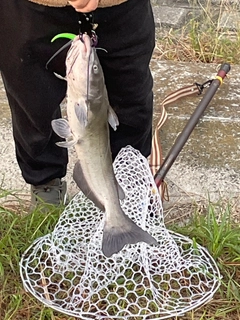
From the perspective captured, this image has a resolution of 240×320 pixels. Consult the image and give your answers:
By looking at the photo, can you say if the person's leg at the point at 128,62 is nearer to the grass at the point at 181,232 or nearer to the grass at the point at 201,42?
the grass at the point at 181,232

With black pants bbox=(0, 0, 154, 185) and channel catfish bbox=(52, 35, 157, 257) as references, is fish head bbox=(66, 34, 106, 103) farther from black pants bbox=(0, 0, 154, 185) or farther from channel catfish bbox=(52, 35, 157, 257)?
black pants bbox=(0, 0, 154, 185)

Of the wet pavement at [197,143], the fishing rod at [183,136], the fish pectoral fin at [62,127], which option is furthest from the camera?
the wet pavement at [197,143]

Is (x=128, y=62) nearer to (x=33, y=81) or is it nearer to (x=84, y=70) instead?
(x=33, y=81)

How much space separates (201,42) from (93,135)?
2867mm

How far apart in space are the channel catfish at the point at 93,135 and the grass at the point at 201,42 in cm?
249

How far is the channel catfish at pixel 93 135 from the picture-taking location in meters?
1.71

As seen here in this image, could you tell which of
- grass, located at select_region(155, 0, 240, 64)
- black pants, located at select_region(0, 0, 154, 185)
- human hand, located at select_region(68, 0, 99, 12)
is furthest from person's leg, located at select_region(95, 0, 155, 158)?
grass, located at select_region(155, 0, 240, 64)

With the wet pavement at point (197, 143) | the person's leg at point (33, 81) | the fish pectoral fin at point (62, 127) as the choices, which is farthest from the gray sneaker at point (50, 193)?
the fish pectoral fin at point (62, 127)

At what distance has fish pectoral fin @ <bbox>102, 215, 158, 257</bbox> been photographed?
2053mm

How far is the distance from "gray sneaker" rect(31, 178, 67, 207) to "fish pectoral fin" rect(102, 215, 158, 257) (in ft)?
2.53

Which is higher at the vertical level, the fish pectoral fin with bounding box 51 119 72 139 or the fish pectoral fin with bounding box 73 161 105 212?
the fish pectoral fin with bounding box 51 119 72 139

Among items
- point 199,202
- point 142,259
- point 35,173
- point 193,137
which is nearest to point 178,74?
point 193,137

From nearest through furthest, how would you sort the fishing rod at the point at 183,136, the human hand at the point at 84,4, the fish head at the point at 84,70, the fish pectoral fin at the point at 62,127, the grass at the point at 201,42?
the fish head at the point at 84,70, the fish pectoral fin at the point at 62,127, the human hand at the point at 84,4, the fishing rod at the point at 183,136, the grass at the point at 201,42

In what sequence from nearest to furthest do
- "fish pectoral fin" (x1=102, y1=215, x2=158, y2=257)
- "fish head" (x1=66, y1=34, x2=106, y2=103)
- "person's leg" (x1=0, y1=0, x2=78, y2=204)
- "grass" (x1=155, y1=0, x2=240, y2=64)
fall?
1. "fish head" (x1=66, y1=34, x2=106, y2=103)
2. "fish pectoral fin" (x1=102, y1=215, x2=158, y2=257)
3. "person's leg" (x1=0, y1=0, x2=78, y2=204)
4. "grass" (x1=155, y1=0, x2=240, y2=64)
